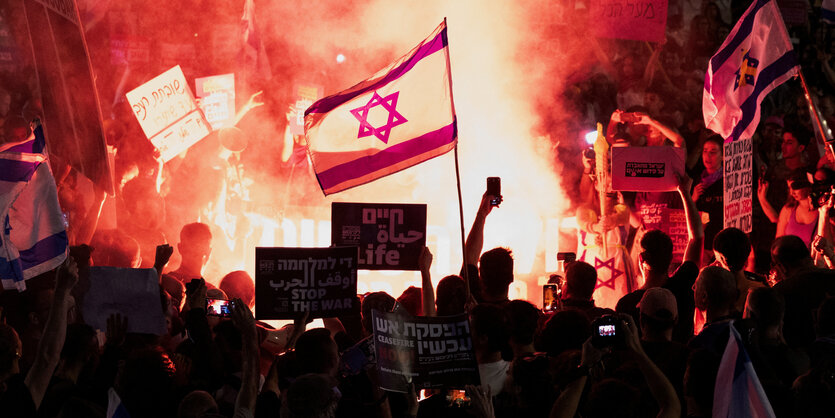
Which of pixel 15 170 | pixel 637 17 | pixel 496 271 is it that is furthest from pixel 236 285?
pixel 637 17

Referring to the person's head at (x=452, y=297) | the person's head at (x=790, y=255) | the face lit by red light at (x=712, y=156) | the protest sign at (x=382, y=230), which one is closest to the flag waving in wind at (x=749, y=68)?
the face lit by red light at (x=712, y=156)

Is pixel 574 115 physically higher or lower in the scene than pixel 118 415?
higher

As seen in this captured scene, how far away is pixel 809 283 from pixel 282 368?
2.52m

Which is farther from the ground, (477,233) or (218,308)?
(477,233)

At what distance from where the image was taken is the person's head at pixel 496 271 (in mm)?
4262

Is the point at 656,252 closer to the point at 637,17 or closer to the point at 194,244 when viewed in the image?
the point at 194,244

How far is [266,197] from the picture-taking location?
36.6 feet

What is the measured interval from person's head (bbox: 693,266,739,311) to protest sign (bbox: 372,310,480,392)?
1.27 m

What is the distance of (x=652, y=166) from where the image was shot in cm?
671

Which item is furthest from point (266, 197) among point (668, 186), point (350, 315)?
point (350, 315)

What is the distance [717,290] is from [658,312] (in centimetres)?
48

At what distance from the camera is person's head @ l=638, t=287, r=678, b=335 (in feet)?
11.6

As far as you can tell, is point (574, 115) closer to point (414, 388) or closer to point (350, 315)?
point (350, 315)

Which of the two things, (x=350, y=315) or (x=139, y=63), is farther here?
(x=139, y=63)
